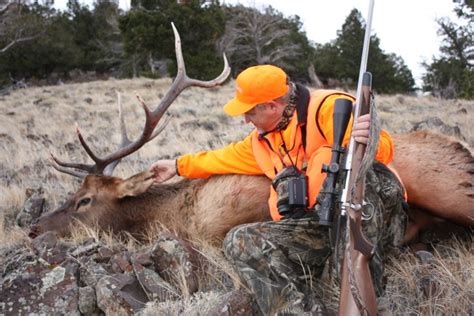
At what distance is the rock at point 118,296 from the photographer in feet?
11.3

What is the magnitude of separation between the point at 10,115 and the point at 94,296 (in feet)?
45.4

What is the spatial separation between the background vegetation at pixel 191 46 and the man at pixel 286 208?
63.2 ft

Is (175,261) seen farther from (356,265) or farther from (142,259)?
(356,265)

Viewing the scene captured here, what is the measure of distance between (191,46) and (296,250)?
21829 mm

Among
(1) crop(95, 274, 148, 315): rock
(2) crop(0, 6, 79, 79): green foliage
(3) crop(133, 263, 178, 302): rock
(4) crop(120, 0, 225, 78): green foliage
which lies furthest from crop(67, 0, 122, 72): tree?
(1) crop(95, 274, 148, 315): rock

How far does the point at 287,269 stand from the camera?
128 inches

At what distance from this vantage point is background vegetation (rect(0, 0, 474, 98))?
24103 millimetres

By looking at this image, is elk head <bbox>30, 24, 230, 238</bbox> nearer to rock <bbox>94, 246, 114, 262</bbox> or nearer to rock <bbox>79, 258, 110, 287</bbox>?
rock <bbox>94, 246, 114, 262</bbox>

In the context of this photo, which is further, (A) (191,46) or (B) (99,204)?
(A) (191,46)

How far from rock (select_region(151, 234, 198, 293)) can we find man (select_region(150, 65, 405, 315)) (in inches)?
16.8

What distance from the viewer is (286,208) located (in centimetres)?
350

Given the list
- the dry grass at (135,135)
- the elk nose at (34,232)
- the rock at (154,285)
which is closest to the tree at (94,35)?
the dry grass at (135,135)

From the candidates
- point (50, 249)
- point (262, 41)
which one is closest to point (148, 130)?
point (50, 249)

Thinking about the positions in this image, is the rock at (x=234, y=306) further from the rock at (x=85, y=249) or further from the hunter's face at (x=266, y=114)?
the rock at (x=85, y=249)
